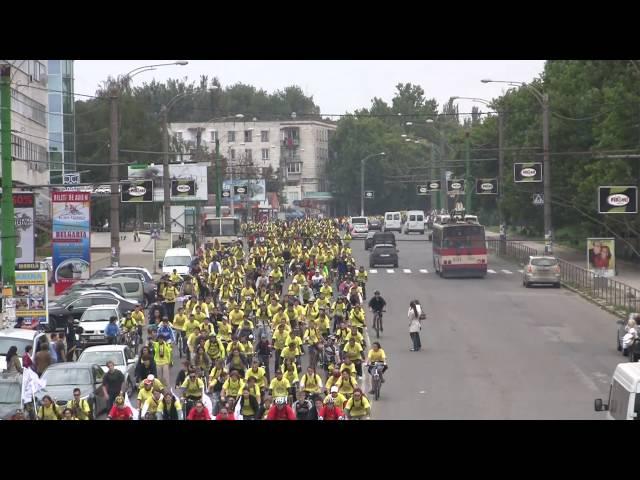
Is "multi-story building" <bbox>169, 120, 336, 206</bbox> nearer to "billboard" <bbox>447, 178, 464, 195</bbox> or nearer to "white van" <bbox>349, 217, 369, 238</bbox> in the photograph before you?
"white van" <bbox>349, 217, 369, 238</bbox>

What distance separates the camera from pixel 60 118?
291ft

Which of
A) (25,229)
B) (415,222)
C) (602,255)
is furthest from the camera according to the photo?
(415,222)

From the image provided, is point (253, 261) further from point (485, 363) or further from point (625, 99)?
point (485, 363)

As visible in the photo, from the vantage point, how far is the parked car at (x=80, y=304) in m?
33.4

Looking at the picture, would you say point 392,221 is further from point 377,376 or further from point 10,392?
point 10,392

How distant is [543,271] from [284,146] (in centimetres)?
11604

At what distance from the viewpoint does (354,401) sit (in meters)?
17.8

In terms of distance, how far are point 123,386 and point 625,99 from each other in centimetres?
3116

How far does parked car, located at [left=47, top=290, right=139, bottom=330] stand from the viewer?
33.4 m

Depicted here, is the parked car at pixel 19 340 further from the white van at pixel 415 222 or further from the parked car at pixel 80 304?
the white van at pixel 415 222

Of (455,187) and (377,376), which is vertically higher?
(455,187)

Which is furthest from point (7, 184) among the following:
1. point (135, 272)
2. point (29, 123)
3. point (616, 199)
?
point (29, 123)
